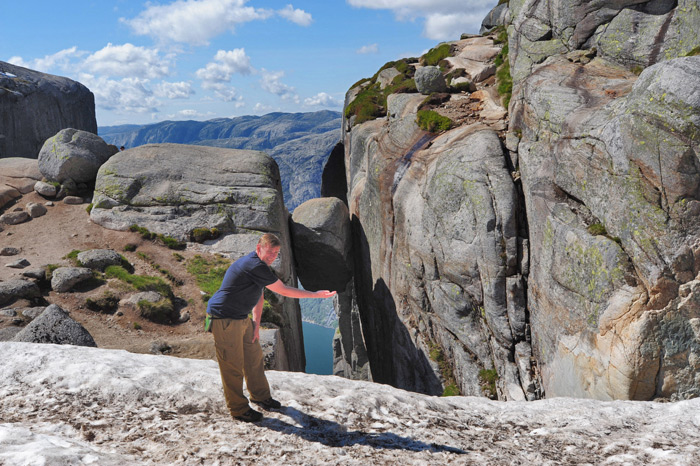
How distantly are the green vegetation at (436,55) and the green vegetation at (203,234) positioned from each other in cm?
2308

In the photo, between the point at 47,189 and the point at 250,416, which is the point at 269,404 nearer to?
the point at 250,416

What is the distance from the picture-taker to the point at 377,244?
31969mm

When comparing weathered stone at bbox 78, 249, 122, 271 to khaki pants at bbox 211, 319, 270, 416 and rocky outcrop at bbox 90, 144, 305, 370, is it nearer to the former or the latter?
rocky outcrop at bbox 90, 144, 305, 370

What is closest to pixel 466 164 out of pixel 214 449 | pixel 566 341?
pixel 566 341

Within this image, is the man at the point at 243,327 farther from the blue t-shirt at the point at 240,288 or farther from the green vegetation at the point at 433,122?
the green vegetation at the point at 433,122

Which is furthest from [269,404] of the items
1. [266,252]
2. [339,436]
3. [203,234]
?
[203,234]

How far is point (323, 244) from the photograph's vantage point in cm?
3462

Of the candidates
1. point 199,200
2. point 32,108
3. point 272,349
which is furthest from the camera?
point 32,108

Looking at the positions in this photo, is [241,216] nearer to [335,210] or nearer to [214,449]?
[335,210]

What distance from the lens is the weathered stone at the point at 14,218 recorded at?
3052cm

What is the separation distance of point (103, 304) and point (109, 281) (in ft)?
7.69

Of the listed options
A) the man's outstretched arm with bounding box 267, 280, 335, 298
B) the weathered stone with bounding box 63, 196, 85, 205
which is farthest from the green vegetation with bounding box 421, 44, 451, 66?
the man's outstretched arm with bounding box 267, 280, 335, 298

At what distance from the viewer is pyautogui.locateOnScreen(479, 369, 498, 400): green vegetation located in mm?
20750

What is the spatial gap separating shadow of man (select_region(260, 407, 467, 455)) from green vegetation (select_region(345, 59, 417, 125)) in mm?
30483
